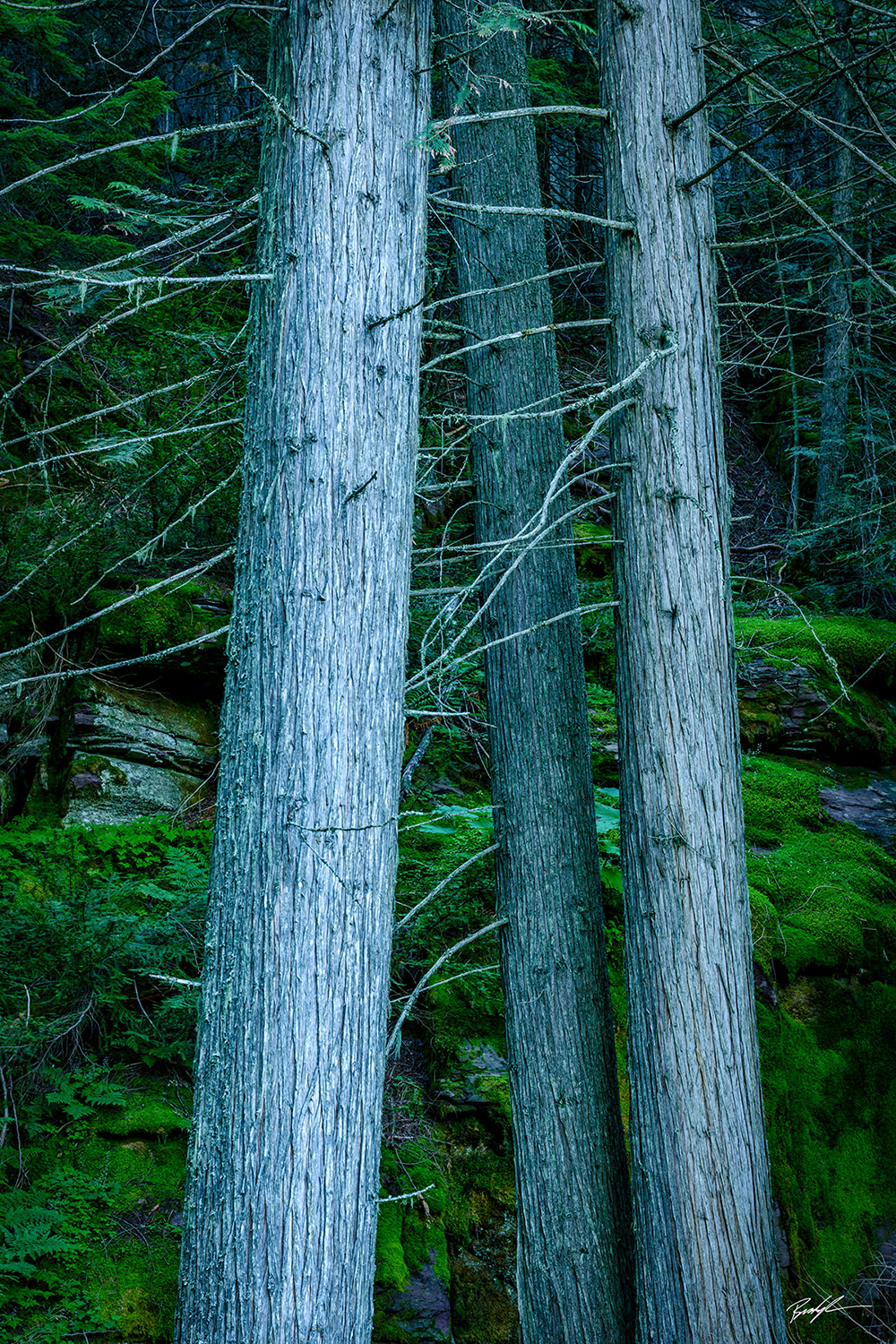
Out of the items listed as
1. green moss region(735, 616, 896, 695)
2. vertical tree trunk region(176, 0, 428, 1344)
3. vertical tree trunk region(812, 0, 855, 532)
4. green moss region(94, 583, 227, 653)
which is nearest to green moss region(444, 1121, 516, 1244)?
vertical tree trunk region(176, 0, 428, 1344)

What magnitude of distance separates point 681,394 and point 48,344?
23.0 feet

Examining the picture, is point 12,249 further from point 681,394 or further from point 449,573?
point 681,394

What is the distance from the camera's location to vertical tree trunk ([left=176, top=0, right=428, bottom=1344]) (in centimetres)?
230

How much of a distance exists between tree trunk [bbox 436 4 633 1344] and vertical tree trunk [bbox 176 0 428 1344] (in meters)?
0.83

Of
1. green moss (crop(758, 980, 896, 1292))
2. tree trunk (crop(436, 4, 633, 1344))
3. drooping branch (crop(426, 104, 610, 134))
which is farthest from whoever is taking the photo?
green moss (crop(758, 980, 896, 1292))

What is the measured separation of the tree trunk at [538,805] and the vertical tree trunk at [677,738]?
41cm

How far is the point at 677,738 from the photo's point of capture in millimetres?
3414

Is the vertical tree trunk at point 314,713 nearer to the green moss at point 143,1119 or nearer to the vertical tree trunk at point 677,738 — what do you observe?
the vertical tree trunk at point 677,738

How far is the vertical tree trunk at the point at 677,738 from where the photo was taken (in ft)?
10.2

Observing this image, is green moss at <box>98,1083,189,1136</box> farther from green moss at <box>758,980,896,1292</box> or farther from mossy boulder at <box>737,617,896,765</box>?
mossy boulder at <box>737,617,896,765</box>

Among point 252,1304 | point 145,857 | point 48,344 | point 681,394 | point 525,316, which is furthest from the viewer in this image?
point 48,344

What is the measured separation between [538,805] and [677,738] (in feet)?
2.73

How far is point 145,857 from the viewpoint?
5523 mm

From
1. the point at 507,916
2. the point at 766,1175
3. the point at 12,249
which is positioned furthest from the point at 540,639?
the point at 12,249
